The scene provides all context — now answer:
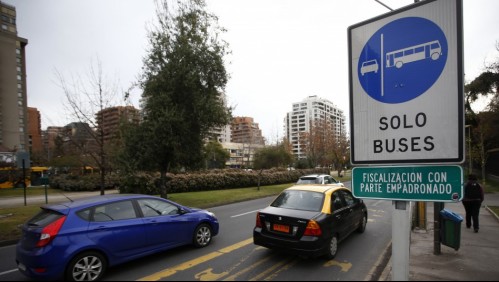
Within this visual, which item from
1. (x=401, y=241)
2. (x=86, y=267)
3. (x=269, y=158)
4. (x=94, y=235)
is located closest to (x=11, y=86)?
(x=269, y=158)

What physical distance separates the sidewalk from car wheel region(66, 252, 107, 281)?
501cm

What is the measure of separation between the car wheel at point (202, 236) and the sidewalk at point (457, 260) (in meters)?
4.13

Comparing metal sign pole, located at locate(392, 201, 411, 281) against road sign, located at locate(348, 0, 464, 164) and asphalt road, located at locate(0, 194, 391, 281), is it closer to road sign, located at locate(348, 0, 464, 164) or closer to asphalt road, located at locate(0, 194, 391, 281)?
road sign, located at locate(348, 0, 464, 164)

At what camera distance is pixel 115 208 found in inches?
235

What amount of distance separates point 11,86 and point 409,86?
8697 cm

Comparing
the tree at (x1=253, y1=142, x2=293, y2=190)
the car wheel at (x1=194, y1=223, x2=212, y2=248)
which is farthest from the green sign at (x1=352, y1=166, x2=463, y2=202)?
the tree at (x1=253, y1=142, x2=293, y2=190)

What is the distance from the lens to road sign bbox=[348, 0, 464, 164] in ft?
8.12

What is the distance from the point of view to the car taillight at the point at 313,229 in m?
5.84

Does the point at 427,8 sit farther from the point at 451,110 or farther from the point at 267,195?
the point at 267,195

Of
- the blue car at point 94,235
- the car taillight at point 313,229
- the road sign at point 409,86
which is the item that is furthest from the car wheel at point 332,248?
the road sign at point 409,86

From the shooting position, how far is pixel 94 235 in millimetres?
5336

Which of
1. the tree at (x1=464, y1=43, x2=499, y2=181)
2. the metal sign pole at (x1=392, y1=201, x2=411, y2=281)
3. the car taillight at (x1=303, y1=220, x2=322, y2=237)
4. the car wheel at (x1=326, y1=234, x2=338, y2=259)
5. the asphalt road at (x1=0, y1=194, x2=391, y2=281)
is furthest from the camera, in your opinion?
the tree at (x1=464, y1=43, x2=499, y2=181)

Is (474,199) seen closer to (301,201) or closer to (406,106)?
(301,201)

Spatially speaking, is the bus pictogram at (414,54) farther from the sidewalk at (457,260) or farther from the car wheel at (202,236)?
the car wheel at (202,236)
